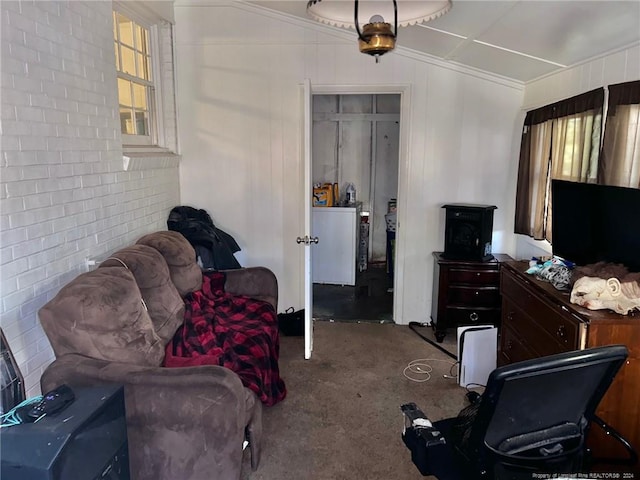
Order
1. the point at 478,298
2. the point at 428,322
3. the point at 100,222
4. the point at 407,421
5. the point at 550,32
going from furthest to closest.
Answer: the point at 428,322 < the point at 478,298 < the point at 100,222 < the point at 550,32 < the point at 407,421

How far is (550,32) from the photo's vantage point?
2.45m

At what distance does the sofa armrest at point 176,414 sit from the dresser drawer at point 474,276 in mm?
2253

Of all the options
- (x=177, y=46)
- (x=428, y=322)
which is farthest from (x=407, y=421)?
(x=177, y=46)

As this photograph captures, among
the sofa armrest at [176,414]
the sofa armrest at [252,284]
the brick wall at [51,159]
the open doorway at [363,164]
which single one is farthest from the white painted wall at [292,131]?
the sofa armrest at [176,414]

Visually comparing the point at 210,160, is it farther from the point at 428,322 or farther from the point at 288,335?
the point at 428,322

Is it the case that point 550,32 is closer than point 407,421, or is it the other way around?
point 407,421

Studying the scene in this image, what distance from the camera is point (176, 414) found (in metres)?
1.84

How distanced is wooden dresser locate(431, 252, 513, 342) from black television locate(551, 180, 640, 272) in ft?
3.20

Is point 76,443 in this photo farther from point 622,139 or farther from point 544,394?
point 622,139

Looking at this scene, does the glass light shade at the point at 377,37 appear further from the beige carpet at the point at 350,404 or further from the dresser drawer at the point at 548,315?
the beige carpet at the point at 350,404

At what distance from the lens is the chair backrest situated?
4.26ft

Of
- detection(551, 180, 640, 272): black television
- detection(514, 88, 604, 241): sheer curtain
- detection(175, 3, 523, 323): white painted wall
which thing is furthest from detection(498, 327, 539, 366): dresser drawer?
detection(175, 3, 523, 323): white painted wall

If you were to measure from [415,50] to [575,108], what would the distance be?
1.41 metres

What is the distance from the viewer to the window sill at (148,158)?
9.87ft
